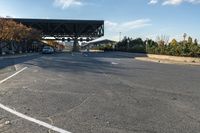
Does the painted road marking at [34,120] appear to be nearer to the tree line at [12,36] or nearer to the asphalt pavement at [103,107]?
the asphalt pavement at [103,107]

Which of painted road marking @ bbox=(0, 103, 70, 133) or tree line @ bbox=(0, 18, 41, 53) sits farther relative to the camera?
tree line @ bbox=(0, 18, 41, 53)

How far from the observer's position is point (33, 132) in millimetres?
7285

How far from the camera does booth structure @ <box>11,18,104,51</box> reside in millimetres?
113250

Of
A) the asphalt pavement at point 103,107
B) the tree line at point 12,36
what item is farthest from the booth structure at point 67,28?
the asphalt pavement at point 103,107

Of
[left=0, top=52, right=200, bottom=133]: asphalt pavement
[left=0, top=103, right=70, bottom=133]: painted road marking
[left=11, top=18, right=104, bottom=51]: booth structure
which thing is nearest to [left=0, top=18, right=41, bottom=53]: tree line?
[left=11, top=18, right=104, bottom=51]: booth structure

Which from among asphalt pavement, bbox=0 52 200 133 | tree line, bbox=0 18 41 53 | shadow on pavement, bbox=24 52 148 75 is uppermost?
tree line, bbox=0 18 41 53

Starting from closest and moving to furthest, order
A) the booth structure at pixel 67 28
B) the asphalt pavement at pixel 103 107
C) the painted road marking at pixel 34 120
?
the painted road marking at pixel 34 120, the asphalt pavement at pixel 103 107, the booth structure at pixel 67 28

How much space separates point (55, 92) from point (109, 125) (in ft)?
18.2

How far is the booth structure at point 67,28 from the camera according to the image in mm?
113250

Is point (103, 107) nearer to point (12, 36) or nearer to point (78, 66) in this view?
point (78, 66)

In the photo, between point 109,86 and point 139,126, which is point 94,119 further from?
point 109,86

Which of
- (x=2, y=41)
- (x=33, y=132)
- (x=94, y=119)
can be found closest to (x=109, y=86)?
(x=94, y=119)

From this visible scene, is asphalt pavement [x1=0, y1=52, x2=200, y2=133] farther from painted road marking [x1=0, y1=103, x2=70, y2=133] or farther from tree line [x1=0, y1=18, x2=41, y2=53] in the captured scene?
tree line [x1=0, y1=18, x2=41, y2=53]

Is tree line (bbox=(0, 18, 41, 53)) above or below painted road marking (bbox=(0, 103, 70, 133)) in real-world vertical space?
above
